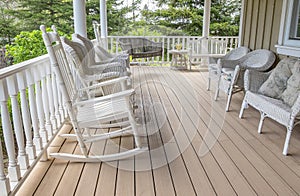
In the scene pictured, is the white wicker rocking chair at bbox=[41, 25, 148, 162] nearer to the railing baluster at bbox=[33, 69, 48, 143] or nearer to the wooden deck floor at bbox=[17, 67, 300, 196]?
the wooden deck floor at bbox=[17, 67, 300, 196]

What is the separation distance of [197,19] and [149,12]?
246 centimetres

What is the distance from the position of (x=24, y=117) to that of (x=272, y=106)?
2349 millimetres

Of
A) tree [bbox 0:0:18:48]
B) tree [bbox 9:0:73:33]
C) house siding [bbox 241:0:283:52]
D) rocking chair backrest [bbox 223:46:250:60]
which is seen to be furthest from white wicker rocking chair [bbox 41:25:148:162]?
tree [bbox 9:0:73:33]

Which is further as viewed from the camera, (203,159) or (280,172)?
(203,159)

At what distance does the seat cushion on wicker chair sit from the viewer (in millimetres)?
2656

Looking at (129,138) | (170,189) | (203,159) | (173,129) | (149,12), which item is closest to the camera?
(170,189)

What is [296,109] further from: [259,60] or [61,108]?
[61,108]

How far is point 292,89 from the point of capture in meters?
3.00

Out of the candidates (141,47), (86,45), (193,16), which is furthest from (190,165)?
(193,16)

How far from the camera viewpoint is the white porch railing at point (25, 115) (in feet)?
5.73

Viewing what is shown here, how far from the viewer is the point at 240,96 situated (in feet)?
15.9

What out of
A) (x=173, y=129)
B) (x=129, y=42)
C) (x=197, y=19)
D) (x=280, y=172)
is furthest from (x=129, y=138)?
(x=197, y=19)

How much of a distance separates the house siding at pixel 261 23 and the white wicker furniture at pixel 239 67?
18 centimetres

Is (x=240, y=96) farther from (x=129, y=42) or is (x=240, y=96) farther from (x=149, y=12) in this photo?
(x=149, y=12)
